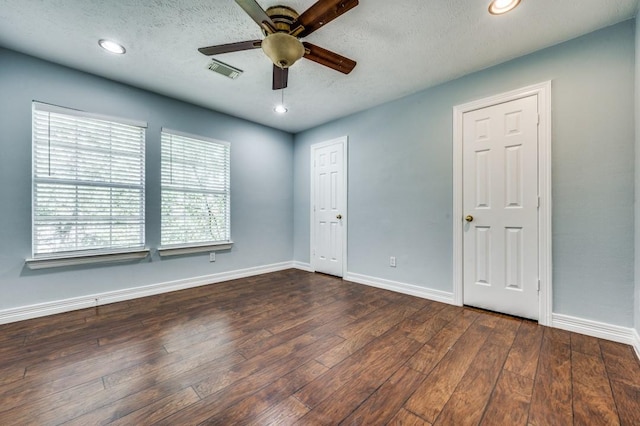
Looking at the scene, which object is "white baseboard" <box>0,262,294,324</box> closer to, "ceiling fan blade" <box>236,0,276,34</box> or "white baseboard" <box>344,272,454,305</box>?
"white baseboard" <box>344,272,454,305</box>

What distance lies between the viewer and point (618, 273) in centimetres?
204

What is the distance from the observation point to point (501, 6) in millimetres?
1836

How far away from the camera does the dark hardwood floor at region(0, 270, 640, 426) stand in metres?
1.30

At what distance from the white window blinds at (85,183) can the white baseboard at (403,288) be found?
278 centimetres

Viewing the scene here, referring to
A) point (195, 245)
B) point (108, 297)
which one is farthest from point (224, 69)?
point (108, 297)

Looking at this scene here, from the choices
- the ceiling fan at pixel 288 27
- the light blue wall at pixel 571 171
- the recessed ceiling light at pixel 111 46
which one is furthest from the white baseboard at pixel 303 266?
the recessed ceiling light at pixel 111 46

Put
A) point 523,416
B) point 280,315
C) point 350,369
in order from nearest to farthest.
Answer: point 523,416 → point 350,369 → point 280,315

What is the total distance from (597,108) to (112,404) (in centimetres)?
384

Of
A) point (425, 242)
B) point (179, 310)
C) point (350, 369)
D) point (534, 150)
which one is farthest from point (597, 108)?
point (179, 310)

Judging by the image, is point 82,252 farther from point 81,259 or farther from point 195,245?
point 195,245

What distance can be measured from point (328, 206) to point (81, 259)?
3.03m

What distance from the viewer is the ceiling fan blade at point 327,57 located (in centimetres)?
200

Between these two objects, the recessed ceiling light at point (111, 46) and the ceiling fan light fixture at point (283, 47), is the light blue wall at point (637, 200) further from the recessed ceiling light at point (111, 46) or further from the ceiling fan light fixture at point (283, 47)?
the recessed ceiling light at point (111, 46)

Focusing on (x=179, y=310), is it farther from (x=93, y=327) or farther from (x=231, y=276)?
(x=231, y=276)
